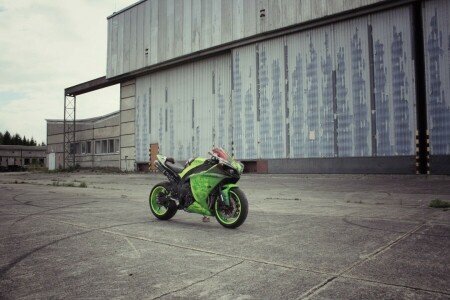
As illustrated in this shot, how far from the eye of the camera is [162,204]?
5.82 metres

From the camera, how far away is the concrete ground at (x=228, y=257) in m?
2.41

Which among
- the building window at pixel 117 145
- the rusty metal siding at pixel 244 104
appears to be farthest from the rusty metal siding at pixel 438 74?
the building window at pixel 117 145

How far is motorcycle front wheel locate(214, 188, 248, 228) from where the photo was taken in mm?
4812

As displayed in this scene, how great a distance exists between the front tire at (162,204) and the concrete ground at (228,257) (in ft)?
0.56

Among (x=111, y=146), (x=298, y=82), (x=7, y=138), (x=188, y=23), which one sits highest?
(x=188, y=23)

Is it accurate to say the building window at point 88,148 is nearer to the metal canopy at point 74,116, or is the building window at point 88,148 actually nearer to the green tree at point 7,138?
the metal canopy at point 74,116

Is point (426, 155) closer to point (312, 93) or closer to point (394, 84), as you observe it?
point (394, 84)

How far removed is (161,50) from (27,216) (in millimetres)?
23928

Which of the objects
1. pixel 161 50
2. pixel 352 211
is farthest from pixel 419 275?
pixel 161 50

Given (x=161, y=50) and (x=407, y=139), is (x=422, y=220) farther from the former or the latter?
(x=161, y=50)

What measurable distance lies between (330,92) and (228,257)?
17144 mm

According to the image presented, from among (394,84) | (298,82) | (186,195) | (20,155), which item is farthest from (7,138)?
(186,195)

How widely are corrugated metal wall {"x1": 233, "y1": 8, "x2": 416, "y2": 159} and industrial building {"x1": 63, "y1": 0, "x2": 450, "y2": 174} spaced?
0.18ft

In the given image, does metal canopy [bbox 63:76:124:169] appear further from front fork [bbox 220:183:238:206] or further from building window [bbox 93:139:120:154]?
front fork [bbox 220:183:238:206]
